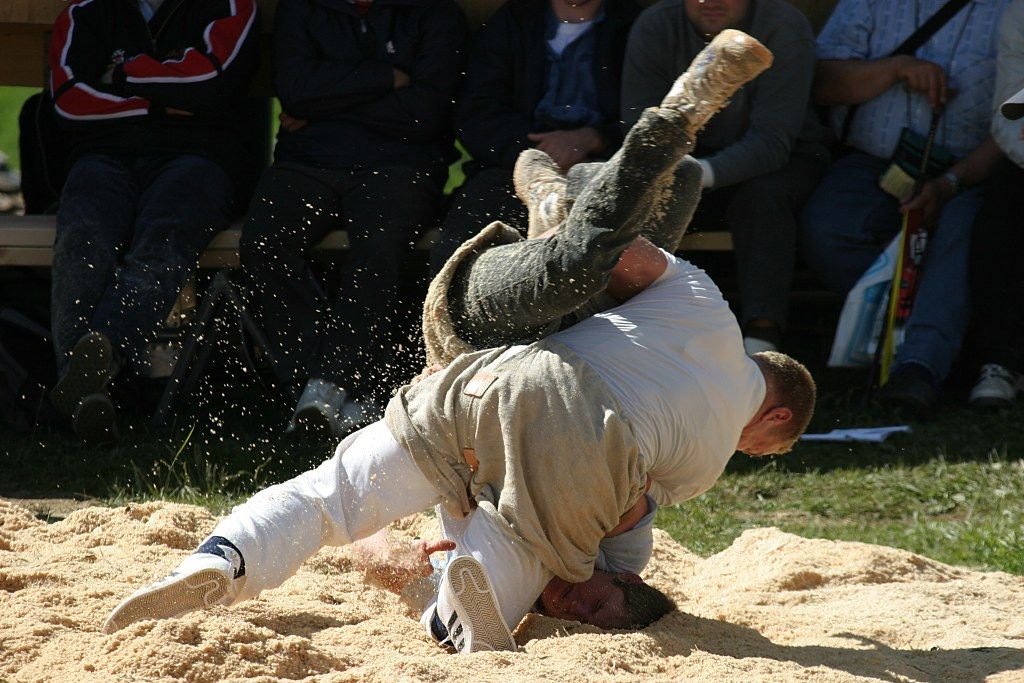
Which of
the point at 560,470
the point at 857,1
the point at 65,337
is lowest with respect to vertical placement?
the point at 65,337

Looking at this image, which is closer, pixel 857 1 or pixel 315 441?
pixel 315 441

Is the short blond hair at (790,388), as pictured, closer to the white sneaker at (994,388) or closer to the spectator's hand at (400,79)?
the white sneaker at (994,388)

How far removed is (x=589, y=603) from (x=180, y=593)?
979 mm

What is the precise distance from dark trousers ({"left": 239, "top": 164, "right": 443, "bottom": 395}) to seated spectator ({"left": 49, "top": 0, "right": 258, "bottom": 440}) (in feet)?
0.84

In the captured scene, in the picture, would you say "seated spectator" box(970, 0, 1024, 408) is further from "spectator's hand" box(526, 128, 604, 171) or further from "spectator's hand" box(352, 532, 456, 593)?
"spectator's hand" box(352, 532, 456, 593)

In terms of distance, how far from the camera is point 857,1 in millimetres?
5770

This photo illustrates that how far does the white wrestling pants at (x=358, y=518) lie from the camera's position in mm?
2818

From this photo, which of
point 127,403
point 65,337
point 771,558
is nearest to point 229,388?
point 127,403

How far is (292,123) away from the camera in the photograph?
5.63m

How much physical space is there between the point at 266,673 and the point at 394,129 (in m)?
3.28

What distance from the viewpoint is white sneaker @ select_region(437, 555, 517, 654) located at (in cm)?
282

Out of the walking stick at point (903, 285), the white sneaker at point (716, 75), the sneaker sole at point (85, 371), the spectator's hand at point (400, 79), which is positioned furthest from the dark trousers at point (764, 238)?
the white sneaker at point (716, 75)

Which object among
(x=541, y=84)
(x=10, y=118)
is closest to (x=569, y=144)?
(x=541, y=84)

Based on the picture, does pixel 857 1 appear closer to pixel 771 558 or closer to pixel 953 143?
pixel 953 143
